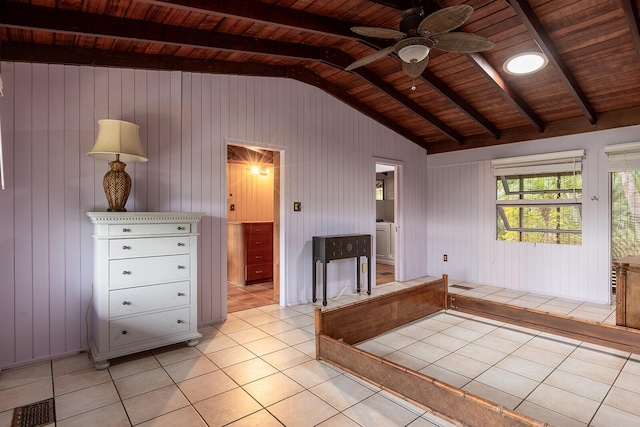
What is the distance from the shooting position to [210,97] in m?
3.84

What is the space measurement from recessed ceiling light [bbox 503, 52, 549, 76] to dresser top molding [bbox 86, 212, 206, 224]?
3.54m

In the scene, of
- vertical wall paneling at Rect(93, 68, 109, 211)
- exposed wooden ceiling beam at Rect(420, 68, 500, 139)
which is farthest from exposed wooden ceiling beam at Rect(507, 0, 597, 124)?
vertical wall paneling at Rect(93, 68, 109, 211)

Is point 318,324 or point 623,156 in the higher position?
point 623,156

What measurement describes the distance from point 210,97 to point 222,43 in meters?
0.68

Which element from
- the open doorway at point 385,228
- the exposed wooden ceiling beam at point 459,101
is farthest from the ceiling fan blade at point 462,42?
the open doorway at point 385,228

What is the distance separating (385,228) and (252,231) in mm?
3453

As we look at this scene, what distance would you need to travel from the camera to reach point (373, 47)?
3.58 metres

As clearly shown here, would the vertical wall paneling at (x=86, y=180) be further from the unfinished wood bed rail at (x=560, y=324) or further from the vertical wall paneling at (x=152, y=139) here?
the unfinished wood bed rail at (x=560, y=324)

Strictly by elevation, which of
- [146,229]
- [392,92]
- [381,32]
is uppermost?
[392,92]

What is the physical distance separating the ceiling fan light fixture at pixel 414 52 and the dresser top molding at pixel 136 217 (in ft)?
7.31

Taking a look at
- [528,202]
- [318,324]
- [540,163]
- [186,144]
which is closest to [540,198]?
[528,202]

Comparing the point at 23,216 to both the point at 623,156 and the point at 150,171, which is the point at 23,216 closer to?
the point at 150,171

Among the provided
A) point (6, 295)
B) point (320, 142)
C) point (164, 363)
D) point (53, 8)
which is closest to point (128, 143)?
point (53, 8)

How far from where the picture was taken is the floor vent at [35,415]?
6.58 ft
